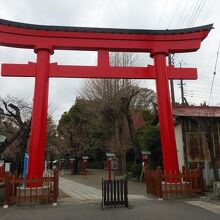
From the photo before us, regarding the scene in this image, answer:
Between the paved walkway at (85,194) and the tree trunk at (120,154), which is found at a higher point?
the tree trunk at (120,154)

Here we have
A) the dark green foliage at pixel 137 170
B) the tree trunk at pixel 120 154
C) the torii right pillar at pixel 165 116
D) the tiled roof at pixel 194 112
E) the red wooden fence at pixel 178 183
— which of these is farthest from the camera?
the tree trunk at pixel 120 154

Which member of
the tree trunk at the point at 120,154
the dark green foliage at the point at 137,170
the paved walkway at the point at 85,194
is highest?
the tree trunk at the point at 120,154

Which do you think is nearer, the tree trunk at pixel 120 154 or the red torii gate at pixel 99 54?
the red torii gate at pixel 99 54

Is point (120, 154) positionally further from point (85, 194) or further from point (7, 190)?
point (7, 190)

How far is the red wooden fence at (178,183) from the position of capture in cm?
1423

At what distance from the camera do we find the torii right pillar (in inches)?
572

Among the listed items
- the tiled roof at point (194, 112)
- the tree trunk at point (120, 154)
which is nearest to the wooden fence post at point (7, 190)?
the tiled roof at point (194, 112)

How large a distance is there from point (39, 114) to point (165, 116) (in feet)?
18.5

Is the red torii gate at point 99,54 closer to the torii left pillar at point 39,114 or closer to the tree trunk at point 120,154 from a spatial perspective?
the torii left pillar at point 39,114

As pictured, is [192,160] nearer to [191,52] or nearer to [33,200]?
[191,52]

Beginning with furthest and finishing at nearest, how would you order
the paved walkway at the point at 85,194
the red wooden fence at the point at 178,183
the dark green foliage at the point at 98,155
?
the dark green foliage at the point at 98,155 → the paved walkway at the point at 85,194 → the red wooden fence at the point at 178,183

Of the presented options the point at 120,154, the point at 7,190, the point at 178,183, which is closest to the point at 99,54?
the point at 178,183

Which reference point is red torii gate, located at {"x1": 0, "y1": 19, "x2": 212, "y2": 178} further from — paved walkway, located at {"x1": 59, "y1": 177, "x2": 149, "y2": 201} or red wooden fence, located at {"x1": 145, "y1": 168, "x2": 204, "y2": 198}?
paved walkway, located at {"x1": 59, "y1": 177, "x2": 149, "y2": 201}

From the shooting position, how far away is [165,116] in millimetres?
14922
